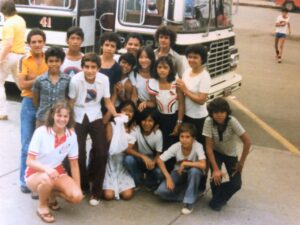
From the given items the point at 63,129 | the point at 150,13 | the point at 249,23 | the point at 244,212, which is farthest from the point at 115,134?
the point at 249,23

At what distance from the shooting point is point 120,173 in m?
5.14

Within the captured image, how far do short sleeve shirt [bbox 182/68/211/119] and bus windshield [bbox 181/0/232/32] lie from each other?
86.7 inches

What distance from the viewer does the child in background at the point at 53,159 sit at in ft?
14.3

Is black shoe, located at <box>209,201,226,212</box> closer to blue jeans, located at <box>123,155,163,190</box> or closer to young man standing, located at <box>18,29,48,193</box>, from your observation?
blue jeans, located at <box>123,155,163,190</box>

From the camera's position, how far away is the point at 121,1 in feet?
24.1

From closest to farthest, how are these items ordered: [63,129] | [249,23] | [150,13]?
[63,129], [150,13], [249,23]

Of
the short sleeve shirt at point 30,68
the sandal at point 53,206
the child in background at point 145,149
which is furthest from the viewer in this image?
the child in background at point 145,149

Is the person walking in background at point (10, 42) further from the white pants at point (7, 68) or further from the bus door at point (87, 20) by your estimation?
the bus door at point (87, 20)

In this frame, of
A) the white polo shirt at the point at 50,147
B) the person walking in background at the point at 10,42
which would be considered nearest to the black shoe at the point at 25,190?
the white polo shirt at the point at 50,147

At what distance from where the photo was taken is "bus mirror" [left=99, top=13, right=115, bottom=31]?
25.1 feet

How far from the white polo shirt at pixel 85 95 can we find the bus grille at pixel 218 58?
3158 millimetres

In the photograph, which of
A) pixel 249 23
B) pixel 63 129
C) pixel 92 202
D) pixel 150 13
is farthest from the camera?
pixel 249 23

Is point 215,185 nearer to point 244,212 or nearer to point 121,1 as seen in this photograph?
point 244,212

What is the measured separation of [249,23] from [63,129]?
21.7 meters
